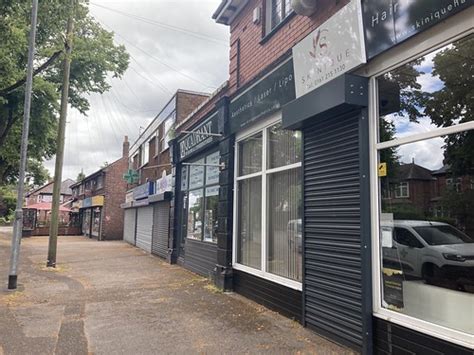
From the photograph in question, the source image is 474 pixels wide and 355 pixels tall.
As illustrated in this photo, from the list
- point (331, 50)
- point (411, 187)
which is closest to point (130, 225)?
point (331, 50)

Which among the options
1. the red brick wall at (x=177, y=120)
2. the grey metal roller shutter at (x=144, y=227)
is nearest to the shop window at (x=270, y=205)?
the red brick wall at (x=177, y=120)

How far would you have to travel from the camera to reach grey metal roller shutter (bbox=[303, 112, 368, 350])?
16.6 ft

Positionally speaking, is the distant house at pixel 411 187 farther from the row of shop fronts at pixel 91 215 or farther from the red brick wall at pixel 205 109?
the row of shop fronts at pixel 91 215

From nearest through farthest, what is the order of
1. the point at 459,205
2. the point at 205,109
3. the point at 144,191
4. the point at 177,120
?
1. the point at 459,205
2. the point at 205,109
3. the point at 177,120
4. the point at 144,191

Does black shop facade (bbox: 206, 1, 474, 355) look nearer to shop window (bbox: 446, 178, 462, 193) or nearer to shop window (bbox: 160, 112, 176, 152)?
shop window (bbox: 446, 178, 462, 193)

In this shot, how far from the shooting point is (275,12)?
784 centimetres

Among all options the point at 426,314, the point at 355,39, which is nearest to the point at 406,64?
the point at 355,39

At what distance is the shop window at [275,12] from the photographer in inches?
293

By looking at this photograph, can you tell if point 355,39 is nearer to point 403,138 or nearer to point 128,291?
point 403,138

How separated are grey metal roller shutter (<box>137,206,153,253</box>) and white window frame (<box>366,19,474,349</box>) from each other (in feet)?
48.8

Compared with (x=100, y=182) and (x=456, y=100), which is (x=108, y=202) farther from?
Answer: (x=456, y=100)

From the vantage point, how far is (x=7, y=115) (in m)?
14.1

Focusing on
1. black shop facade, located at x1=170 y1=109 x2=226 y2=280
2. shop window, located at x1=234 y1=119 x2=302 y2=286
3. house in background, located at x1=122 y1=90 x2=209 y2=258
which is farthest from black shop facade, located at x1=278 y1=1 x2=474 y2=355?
house in background, located at x1=122 y1=90 x2=209 y2=258

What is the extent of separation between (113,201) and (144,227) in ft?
33.9
